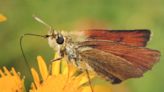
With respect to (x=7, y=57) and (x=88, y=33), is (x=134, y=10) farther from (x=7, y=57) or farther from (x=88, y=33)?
(x=88, y=33)

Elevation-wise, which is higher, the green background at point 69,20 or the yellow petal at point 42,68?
the yellow petal at point 42,68

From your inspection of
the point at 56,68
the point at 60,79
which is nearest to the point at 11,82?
the point at 60,79

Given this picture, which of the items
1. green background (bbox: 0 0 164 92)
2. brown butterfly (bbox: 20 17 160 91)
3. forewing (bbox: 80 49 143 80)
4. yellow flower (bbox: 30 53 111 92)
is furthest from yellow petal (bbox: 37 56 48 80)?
green background (bbox: 0 0 164 92)

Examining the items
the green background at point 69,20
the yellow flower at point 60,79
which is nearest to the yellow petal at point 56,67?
the yellow flower at point 60,79

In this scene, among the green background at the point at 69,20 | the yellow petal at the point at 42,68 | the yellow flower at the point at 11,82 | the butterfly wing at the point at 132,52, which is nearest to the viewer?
the yellow flower at the point at 11,82

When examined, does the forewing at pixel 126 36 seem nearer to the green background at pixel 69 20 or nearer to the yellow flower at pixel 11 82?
the yellow flower at pixel 11 82

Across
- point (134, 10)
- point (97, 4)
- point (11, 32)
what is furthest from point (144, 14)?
point (11, 32)

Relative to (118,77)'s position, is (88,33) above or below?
above
